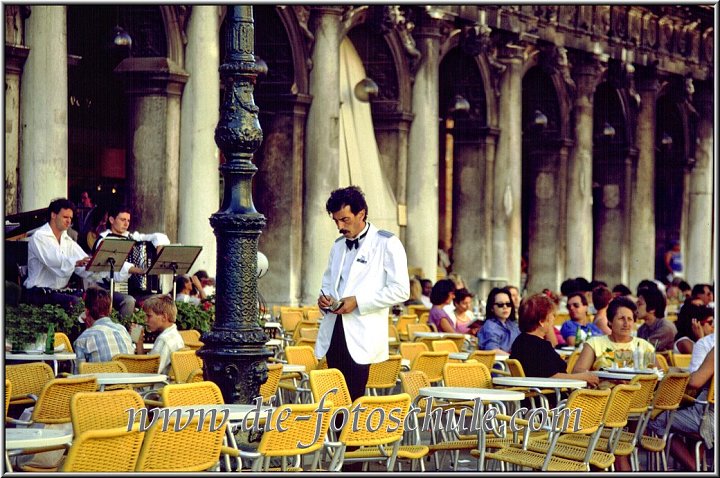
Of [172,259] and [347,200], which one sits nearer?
[347,200]

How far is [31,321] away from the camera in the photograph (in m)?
14.7

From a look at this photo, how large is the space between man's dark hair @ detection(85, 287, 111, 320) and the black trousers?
112 inches

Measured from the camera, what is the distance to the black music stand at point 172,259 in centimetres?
1672

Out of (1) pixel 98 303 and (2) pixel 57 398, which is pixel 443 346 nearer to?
(1) pixel 98 303

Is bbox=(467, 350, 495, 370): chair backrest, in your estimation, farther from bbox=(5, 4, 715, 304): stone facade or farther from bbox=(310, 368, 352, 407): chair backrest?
bbox=(5, 4, 715, 304): stone facade

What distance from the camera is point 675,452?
451 inches

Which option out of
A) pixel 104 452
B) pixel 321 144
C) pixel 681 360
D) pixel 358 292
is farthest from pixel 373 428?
pixel 321 144

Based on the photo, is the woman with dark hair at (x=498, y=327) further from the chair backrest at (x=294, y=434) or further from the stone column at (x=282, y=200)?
the stone column at (x=282, y=200)

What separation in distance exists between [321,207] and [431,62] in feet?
14.9

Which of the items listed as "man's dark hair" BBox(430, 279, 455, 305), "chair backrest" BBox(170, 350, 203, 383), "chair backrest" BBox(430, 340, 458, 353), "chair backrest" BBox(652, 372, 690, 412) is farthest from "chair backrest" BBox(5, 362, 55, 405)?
"man's dark hair" BBox(430, 279, 455, 305)

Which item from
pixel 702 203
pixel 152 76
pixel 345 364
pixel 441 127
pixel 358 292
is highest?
pixel 441 127

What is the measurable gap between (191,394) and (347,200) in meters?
2.25

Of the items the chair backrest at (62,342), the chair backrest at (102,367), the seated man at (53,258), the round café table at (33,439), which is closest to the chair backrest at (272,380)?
the chair backrest at (102,367)

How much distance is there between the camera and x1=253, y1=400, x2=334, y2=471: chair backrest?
8031 millimetres
